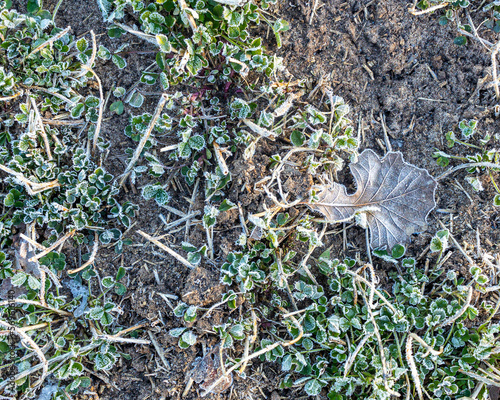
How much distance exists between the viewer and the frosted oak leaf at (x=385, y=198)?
2.23m

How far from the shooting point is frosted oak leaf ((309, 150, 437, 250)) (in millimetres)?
2232

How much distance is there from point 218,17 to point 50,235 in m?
1.51

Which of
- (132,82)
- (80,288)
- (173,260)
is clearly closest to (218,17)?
(132,82)

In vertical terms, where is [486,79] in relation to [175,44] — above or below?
below

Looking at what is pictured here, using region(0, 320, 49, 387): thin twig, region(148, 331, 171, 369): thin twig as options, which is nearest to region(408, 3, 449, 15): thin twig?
region(148, 331, 171, 369): thin twig

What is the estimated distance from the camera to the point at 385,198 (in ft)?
7.45

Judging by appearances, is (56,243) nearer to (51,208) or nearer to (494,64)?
(51,208)

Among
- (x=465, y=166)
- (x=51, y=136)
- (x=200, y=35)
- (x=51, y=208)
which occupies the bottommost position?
(x=465, y=166)

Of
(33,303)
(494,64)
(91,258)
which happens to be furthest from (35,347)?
(494,64)

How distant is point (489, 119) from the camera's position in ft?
7.61

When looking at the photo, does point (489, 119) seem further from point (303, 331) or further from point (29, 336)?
point (29, 336)

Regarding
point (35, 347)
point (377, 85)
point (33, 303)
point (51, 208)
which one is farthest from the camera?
point (377, 85)

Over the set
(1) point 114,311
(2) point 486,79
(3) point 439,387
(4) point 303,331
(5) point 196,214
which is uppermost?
(2) point 486,79

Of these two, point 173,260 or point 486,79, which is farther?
point 486,79
